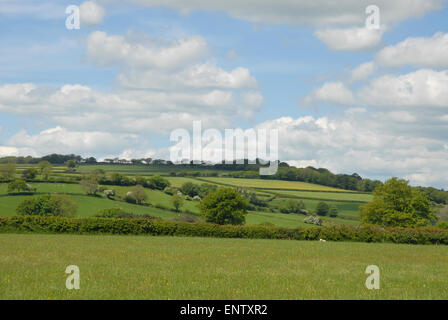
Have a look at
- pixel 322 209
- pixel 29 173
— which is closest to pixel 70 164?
pixel 29 173

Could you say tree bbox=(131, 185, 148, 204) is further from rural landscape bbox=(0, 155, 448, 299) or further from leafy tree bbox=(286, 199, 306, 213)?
leafy tree bbox=(286, 199, 306, 213)

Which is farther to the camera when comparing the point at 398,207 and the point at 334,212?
the point at 334,212

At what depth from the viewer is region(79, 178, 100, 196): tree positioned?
383 feet

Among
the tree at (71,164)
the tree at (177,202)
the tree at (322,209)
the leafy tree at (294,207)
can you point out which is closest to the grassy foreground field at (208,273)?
the tree at (322,209)

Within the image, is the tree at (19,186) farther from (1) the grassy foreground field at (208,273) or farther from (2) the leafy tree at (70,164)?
(1) the grassy foreground field at (208,273)

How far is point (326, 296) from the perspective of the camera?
19141 mm

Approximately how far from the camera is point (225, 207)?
82.8 m

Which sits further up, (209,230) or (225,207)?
(225,207)

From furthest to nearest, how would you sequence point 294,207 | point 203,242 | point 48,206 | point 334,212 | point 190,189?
point 190,189
point 294,207
point 334,212
point 48,206
point 203,242

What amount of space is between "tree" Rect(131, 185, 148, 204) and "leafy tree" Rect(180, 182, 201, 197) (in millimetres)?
11968

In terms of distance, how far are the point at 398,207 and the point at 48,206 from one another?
224ft

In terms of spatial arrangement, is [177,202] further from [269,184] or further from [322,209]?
[322,209]

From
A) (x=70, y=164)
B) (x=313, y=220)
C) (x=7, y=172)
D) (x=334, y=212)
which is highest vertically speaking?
(x=70, y=164)

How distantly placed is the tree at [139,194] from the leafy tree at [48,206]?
16.2 meters
